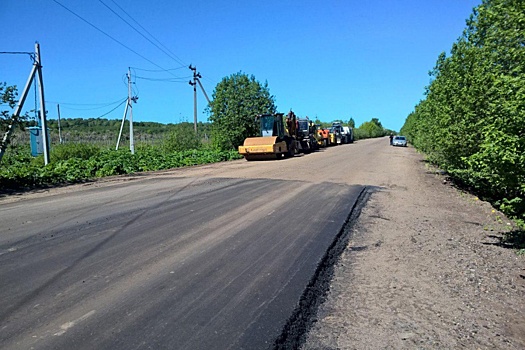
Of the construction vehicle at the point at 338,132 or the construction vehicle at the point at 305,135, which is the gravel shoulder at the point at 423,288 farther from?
the construction vehicle at the point at 338,132

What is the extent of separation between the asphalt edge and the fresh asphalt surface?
0.08 m

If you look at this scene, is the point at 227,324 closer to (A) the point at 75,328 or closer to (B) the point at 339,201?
(A) the point at 75,328

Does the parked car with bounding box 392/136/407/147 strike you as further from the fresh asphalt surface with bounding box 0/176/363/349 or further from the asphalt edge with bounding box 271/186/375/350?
the asphalt edge with bounding box 271/186/375/350

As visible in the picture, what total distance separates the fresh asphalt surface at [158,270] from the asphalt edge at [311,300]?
78 mm

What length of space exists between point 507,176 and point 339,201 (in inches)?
167

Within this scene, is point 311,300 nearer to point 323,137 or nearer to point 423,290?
point 423,290

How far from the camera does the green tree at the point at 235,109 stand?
103ft

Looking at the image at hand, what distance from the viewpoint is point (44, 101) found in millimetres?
16656

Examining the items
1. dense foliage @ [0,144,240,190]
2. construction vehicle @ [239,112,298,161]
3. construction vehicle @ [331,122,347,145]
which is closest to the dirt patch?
dense foliage @ [0,144,240,190]

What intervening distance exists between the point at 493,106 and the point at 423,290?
3.14 m

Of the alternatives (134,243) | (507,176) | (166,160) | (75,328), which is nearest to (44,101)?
(166,160)

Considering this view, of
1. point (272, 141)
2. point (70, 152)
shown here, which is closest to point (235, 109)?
point (272, 141)

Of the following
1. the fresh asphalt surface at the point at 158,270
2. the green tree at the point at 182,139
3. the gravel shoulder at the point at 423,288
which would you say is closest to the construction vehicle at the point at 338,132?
the green tree at the point at 182,139

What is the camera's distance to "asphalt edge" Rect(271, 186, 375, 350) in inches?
126
